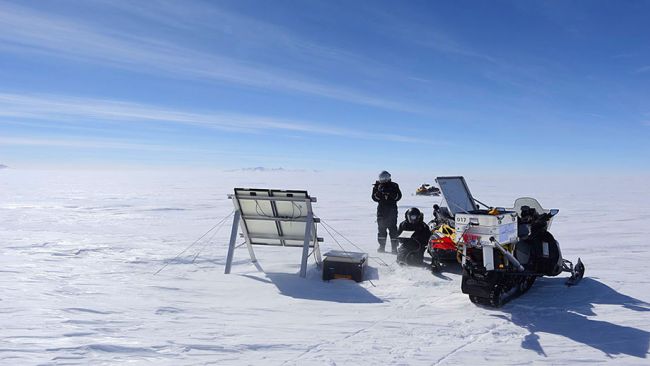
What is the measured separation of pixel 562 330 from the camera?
513cm

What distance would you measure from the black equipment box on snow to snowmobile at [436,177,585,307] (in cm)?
196

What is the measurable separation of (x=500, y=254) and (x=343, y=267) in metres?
2.71

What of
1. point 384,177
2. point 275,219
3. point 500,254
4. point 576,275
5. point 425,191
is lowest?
point 576,275

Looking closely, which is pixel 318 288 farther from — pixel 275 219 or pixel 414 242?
pixel 414 242

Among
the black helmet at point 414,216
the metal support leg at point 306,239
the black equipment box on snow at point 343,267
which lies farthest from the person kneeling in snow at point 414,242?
the metal support leg at point 306,239

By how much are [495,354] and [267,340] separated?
251 cm

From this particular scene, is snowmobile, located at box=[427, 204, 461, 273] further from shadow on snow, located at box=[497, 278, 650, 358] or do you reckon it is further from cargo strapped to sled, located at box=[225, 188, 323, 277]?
cargo strapped to sled, located at box=[225, 188, 323, 277]

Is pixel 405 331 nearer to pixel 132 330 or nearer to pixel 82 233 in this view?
pixel 132 330

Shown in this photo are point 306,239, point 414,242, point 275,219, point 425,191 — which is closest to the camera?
point 306,239

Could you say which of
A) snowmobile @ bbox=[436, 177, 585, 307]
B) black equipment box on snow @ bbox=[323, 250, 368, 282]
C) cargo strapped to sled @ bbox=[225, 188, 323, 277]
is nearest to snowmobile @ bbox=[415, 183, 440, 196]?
cargo strapped to sled @ bbox=[225, 188, 323, 277]

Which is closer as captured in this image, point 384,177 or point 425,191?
point 384,177

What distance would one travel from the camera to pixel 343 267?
24.5ft

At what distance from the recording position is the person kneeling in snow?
8.43 m

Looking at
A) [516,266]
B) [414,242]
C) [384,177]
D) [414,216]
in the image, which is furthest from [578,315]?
[384,177]
